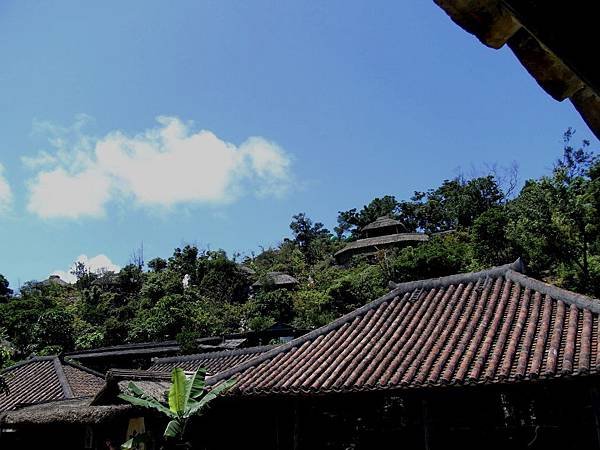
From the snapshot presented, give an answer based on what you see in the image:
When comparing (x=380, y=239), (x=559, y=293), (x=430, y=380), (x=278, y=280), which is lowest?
(x=430, y=380)

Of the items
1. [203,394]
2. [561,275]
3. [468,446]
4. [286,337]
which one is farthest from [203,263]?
[468,446]

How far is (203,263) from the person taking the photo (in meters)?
41.5

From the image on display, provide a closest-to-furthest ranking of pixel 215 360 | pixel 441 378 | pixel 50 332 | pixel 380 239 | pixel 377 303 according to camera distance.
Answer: pixel 441 378 < pixel 377 303 < pixel 215 360 < pixel 50 332 < pixel 380 239

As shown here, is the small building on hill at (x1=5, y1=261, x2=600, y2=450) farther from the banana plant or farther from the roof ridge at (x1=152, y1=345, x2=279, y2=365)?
the roof ridge at (x1=152, y1=345, x2=279, y2=365)

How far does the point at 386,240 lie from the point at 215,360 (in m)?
28.7

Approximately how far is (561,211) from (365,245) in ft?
70.1

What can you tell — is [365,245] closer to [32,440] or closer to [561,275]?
[561,275]

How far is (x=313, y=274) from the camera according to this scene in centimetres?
4116

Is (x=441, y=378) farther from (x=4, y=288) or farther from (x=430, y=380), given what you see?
(x=4, y=288)

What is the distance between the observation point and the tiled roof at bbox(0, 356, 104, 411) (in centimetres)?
1727

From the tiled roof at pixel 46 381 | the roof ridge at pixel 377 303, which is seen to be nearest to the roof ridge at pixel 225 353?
the tiled roof at pixel 46 381

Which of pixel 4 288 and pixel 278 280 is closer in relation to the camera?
pixel 278 280

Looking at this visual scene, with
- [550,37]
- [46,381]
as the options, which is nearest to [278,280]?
[46,381]

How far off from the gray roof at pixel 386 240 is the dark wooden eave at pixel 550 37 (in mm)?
41323
